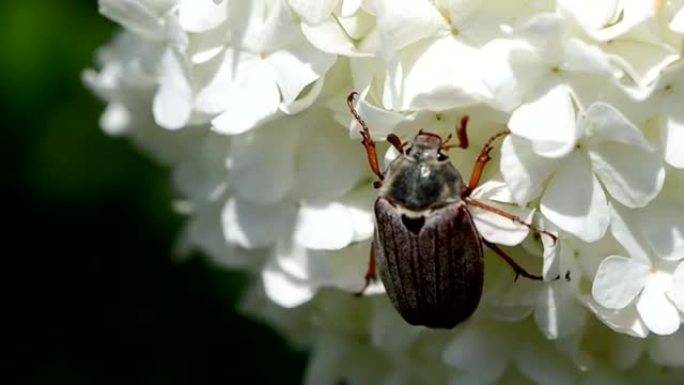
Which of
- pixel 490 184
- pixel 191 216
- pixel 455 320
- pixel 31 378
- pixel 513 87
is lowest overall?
pixel 31 378

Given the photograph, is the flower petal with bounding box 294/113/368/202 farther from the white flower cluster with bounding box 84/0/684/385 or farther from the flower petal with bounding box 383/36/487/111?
the flower petal with bounding box 383/36/487/111

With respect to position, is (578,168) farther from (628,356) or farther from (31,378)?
(31,378)

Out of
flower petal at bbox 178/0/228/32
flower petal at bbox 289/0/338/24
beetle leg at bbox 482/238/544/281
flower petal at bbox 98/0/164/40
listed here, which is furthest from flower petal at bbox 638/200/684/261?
flower petal at bbox 98/0/164/40

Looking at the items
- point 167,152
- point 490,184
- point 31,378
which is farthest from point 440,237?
point 31,378

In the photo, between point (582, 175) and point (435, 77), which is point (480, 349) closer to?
point (582, 175)

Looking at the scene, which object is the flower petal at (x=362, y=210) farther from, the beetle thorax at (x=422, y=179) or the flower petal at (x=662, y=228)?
the flower petal at (x=662, y=228)

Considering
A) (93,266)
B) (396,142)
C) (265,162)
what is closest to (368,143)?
(396,142)
